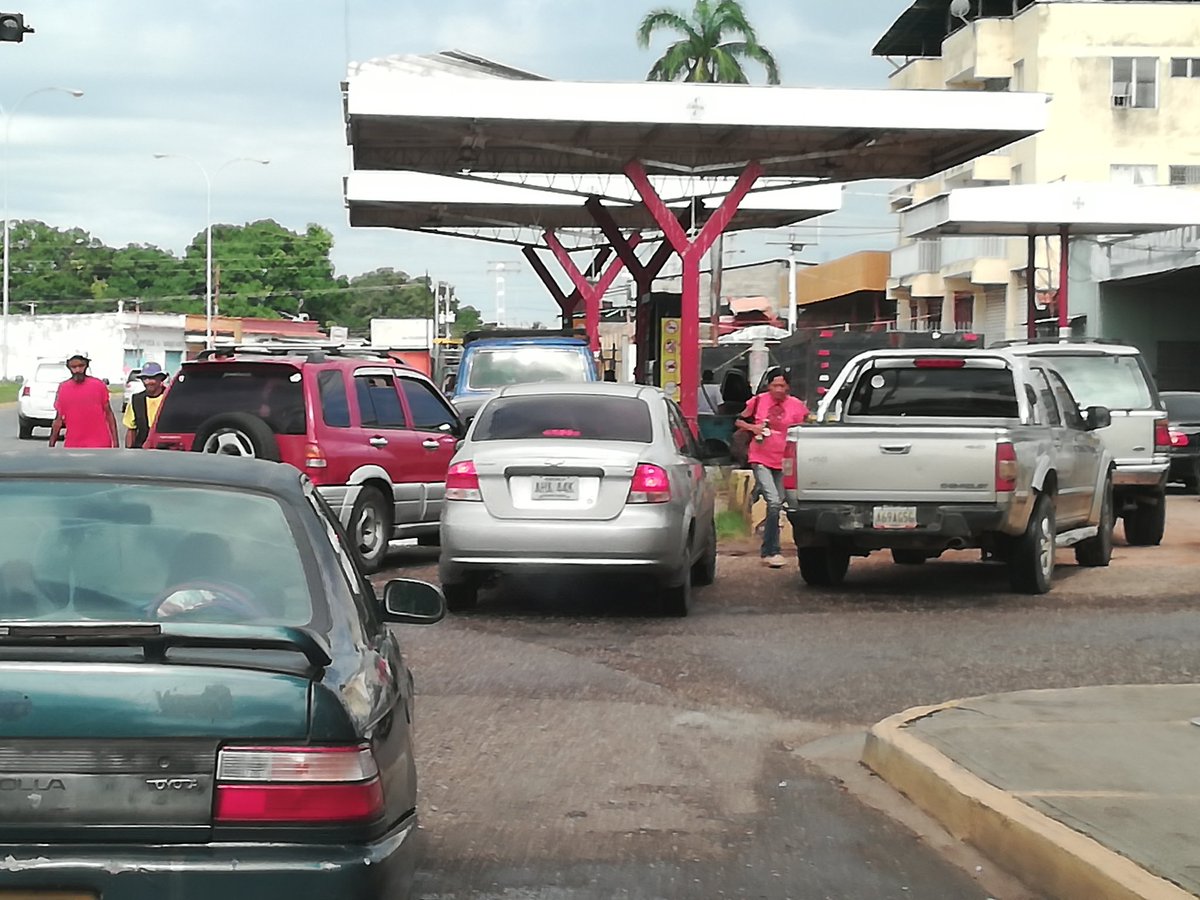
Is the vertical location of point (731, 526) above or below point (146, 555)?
below

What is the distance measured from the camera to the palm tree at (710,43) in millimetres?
48719

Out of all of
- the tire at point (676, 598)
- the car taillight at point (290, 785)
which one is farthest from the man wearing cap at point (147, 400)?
the car taillight at point (290, 785)

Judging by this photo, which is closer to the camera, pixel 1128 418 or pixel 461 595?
pixel 461 595

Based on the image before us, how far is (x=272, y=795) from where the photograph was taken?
393 centimetres

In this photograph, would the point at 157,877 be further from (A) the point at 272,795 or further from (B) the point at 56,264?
(B) the point at 56,264

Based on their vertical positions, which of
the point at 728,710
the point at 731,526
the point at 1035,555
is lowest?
the point at 728,710

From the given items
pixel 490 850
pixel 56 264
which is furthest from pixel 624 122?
pixel 56 264

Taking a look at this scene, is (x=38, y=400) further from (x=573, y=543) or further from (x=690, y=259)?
(x=573, y=543)

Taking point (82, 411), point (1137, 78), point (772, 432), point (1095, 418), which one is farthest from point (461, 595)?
point (1137, 78)

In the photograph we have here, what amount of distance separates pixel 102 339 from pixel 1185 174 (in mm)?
70696

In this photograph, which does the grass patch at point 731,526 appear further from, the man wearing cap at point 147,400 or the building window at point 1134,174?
the building window at point 1134,174

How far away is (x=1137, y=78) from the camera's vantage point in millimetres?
52062

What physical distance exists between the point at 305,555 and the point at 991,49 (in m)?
51.8

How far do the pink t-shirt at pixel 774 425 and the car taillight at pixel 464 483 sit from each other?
3.99m
